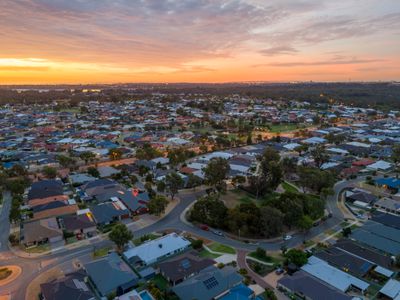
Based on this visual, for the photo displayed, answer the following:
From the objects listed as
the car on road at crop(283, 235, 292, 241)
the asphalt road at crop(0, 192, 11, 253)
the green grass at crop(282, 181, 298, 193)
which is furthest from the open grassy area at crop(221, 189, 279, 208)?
the asphalt road at crop(0, 192, 11, 253)

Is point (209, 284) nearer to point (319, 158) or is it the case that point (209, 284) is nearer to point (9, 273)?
point (9, 273)

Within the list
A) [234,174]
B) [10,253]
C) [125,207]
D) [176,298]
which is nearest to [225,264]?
[176,298]

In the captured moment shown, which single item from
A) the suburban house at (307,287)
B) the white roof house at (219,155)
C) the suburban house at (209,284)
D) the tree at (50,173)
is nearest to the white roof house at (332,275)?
the suburban house at (307,287)

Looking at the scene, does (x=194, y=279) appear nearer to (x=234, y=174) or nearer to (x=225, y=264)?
(x=225, y=264)

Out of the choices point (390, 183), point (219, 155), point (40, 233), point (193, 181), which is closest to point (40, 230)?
point (40, 233)

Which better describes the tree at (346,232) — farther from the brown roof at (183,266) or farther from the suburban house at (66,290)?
the suburban house at (66,290)

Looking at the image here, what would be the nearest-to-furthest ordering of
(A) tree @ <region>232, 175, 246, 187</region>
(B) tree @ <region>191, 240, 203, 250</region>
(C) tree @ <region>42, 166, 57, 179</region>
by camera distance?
(B) tree @ <region>191, 240, 203, 250</region>, (A) tree @ <region>232, 175, 246, 187</region>, (C) tree @ <region>42, 166, 57, 179</region>

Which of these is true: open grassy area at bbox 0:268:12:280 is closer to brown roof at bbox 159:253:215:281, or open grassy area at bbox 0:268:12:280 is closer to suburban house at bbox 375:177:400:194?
Result: brown roof at bbox 159:253:215:281
